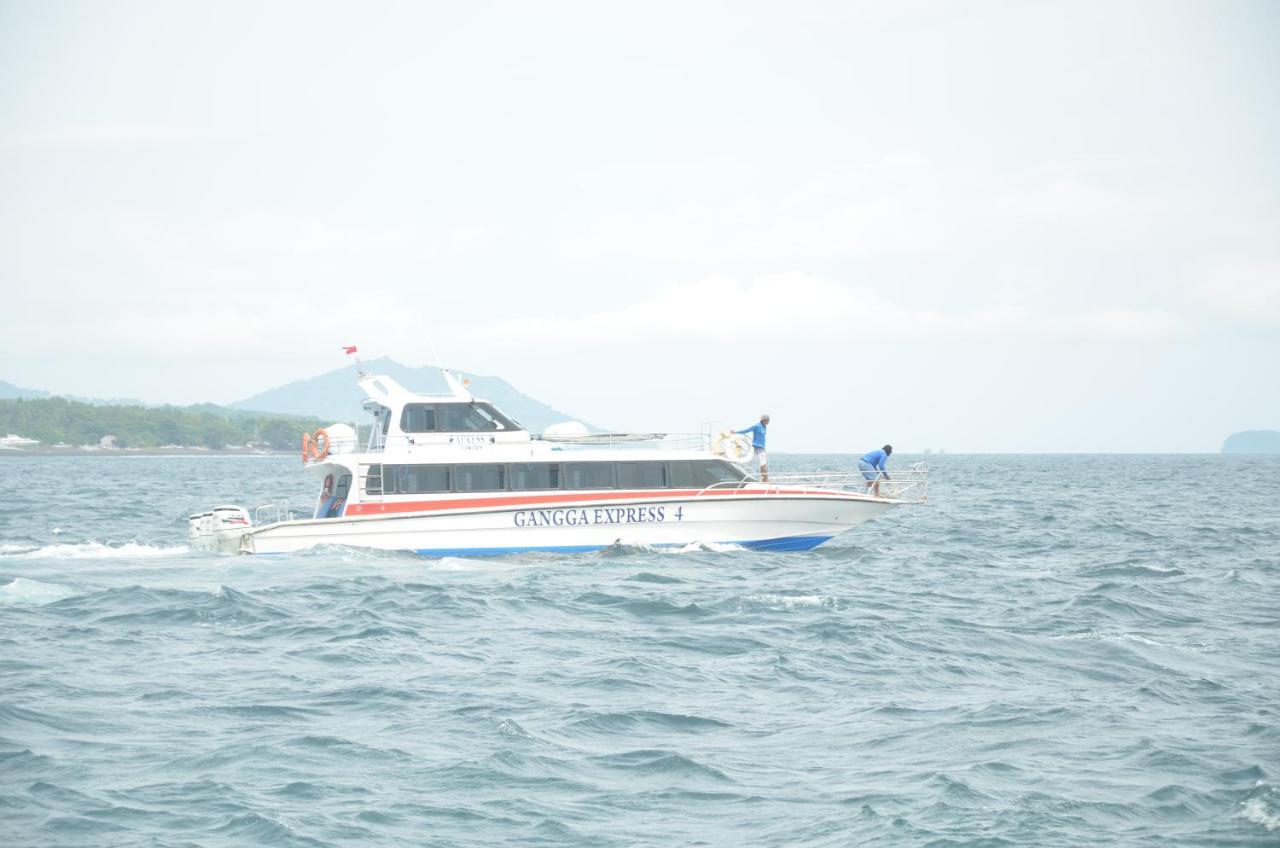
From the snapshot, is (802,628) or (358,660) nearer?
(358,660)

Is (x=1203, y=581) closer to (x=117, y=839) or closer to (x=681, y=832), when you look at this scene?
(x=681, y=832)

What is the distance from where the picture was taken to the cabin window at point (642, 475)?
1131 inches

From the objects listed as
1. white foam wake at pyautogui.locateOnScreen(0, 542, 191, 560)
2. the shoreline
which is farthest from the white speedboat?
the shoreline

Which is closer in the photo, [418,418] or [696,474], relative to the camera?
[696,474]

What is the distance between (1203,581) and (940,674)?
12.8 metres

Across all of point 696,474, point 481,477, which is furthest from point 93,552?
point 696,474

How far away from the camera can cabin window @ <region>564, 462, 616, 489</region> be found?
2850 cm

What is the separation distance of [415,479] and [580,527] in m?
3.89

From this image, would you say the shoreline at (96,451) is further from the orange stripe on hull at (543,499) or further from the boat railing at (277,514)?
the orange stripe on hull at (543,499)

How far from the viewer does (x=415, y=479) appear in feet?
91.8

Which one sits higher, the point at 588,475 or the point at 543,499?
the point at 588,475

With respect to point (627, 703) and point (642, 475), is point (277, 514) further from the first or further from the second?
point (627, 703)

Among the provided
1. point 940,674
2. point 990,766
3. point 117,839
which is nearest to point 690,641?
point 940,674

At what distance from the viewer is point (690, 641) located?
1845cm
